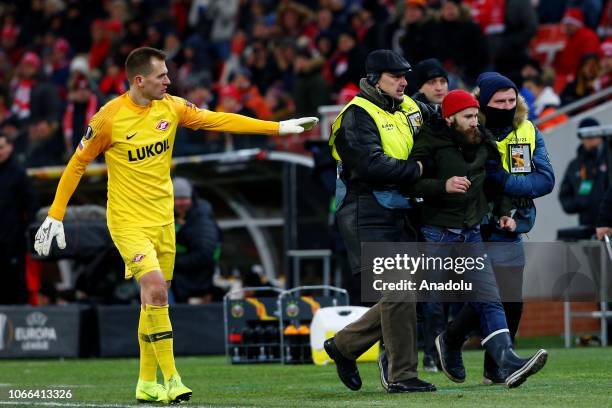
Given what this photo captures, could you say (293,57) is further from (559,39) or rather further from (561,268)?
(561,268)

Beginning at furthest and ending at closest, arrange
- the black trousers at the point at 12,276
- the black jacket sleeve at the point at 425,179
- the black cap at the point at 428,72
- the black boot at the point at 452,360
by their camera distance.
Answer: the black trousers at the point at 12,276
the black cap at the point at 428,72
the black boot at the point at 452,360
the black jacket sleeve at the point at 425,179

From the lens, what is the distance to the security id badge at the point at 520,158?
9688 mm

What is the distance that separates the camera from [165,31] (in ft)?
88.1

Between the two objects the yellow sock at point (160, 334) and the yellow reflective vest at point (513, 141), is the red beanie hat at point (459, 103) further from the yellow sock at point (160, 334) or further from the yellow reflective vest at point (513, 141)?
the yellow sock at point (160, 334)

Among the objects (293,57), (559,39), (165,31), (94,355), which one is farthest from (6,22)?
(94,355)

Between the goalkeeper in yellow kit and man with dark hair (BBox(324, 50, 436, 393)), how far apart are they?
0.34m

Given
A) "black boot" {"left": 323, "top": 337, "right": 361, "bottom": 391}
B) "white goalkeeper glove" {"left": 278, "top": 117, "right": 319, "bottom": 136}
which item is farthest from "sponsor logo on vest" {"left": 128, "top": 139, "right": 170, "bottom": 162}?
"black boot" {"left": 323, "top": 337, "right": 361, "bottom": 391}

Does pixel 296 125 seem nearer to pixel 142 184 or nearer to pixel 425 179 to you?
pixel 425 179

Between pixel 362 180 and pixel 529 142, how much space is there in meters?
1.20

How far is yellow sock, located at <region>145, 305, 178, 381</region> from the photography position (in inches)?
369

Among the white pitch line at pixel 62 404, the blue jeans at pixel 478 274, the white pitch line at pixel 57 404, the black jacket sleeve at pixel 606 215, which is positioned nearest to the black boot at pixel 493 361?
the blue jeans at pixel 478 274

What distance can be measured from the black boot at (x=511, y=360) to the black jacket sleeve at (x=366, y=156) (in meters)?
1.13

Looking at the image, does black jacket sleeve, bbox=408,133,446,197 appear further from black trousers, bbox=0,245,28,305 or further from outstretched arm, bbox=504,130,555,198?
black trousers, bbox=0,245,28,305

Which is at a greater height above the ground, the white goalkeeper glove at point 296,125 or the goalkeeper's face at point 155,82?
the goalkeeper's face at point 155,82
